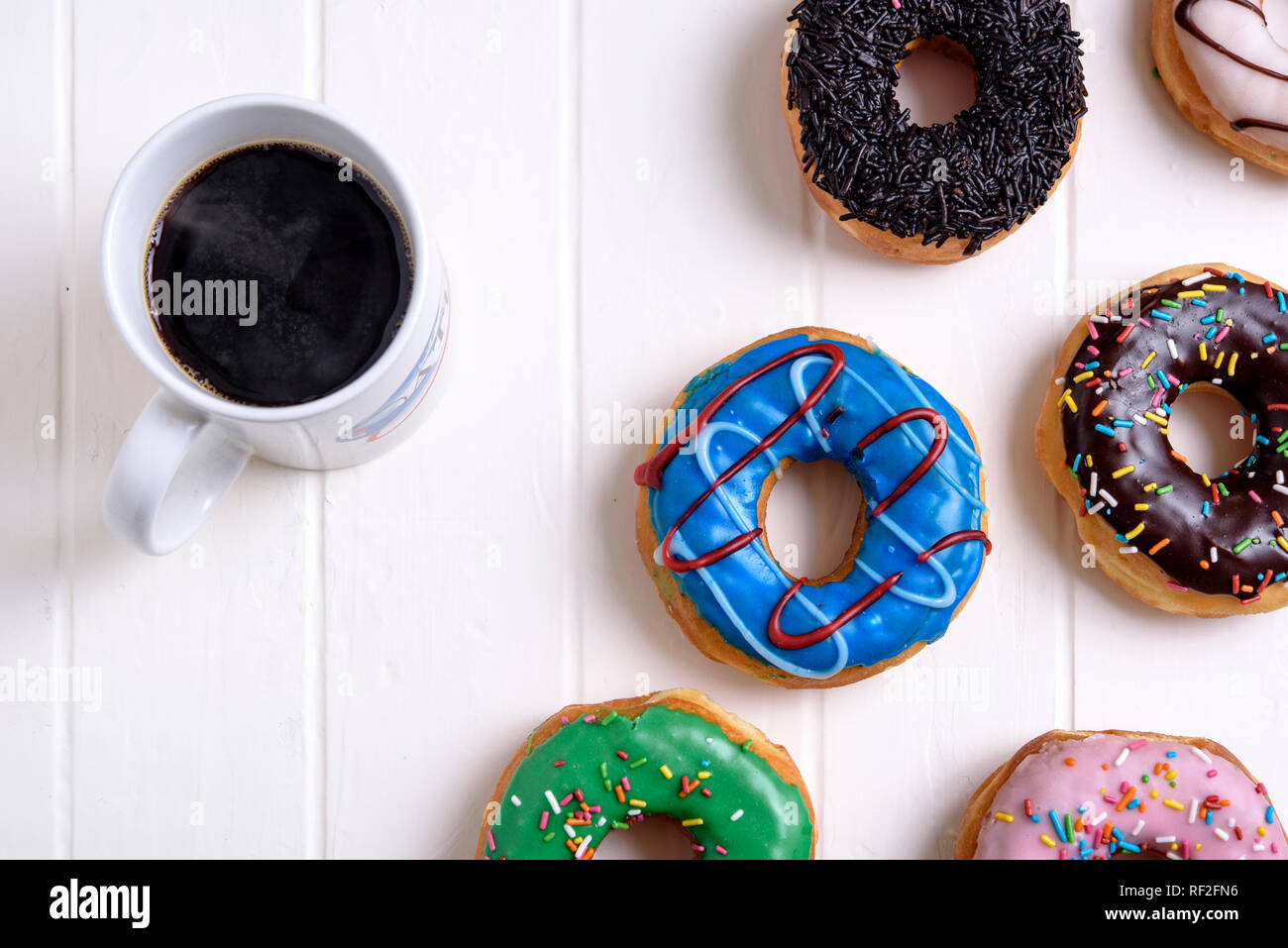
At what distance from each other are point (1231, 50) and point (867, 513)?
72 cm

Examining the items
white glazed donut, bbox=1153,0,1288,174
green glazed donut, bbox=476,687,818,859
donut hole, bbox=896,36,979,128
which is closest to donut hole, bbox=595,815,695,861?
green glazed donut, bbox=476,687,818,859

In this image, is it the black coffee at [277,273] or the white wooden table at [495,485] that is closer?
the black coffee at [277,273]

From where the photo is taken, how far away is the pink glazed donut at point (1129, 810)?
1.15 metres

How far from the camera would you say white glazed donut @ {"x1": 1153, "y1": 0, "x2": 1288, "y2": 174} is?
1205 millimetres

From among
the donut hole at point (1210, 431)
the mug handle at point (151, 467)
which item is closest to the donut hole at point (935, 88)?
the donut hole at point (1210, 431)

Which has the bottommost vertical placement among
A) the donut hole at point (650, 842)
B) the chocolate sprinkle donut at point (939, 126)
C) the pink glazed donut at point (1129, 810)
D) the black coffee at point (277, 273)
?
the donut hole at point (650, 842)

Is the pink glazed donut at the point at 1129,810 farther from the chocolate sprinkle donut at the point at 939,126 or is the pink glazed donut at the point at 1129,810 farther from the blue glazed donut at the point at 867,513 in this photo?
the chocolate sprinkle donut at the point at 939,126

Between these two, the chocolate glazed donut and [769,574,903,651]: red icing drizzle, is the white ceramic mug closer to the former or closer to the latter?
[769,574,903,651]: red icing drizzle

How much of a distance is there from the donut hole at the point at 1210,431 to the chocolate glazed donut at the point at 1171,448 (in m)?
0.05

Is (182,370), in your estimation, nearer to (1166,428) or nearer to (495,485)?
(495,485)

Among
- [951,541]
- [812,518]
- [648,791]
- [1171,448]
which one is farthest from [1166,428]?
[648,791]

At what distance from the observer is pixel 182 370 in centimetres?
96

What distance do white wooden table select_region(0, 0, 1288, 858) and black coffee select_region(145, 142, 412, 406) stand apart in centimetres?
28
